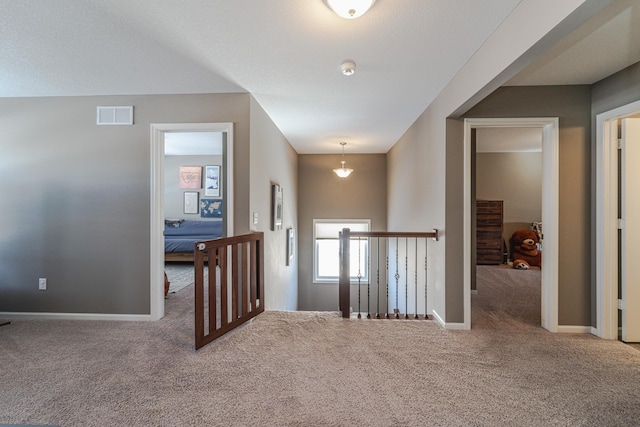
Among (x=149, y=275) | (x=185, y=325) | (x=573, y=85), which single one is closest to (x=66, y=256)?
(x=149, y=275)

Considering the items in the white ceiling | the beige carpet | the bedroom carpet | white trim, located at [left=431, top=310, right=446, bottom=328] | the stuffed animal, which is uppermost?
the white ceiling

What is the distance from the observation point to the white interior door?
247cm

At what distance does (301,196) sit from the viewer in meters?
6.31

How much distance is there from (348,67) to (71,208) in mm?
3243

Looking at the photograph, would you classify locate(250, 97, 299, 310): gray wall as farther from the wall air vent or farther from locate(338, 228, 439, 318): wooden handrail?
the wall air vent

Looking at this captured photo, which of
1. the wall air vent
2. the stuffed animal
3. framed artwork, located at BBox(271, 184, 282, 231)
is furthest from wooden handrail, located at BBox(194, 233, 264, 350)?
the stuffed animal

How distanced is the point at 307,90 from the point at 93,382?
2.95m

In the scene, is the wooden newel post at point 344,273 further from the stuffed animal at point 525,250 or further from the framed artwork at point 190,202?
the framed artwork at point 190,202

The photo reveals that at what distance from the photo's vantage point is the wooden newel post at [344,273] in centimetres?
304

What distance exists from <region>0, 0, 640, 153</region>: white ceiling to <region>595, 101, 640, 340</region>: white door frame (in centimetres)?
55

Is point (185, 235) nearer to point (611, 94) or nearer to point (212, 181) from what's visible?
point (212, 181)

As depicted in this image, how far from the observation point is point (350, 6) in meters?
1.54

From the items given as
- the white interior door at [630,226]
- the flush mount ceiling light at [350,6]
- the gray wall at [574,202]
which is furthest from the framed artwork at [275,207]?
the white interior door at [630,226]

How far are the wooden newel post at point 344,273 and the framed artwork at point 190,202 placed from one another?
546 cm
